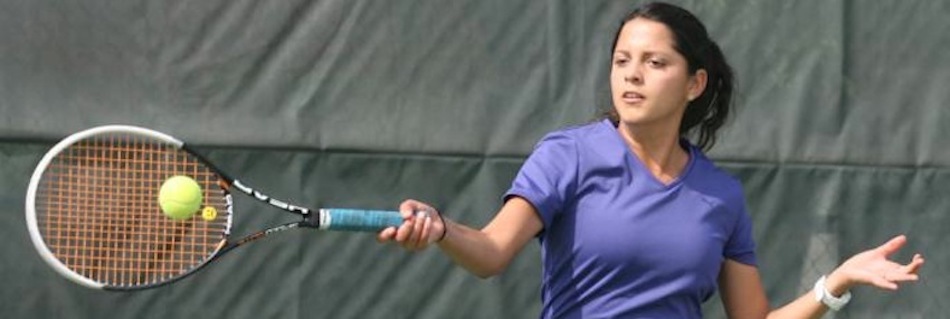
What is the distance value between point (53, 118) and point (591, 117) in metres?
1.41

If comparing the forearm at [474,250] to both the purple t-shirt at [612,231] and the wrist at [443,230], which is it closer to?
the wrist at [443,230]

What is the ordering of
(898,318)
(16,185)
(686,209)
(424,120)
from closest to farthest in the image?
(686,209) < (16,185) < (424,120) < (898,318)

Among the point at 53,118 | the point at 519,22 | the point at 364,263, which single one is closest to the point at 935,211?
the point at 519,22

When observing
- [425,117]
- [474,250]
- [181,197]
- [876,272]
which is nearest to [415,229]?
[474,250]

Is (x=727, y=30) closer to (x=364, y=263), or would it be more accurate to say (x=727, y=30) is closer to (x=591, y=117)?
(x=591, y=117)

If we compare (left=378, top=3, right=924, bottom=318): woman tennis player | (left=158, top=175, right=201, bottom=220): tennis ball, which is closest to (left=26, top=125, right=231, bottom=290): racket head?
(left=158, top=175, right=201, bottom=220): tennis ball

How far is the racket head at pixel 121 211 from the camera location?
382 cm

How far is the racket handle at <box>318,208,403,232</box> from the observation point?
286cm

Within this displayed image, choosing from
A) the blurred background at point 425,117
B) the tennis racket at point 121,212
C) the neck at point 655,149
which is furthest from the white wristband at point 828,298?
the blurred background at point 425,117

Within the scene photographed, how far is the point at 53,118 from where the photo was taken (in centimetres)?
439

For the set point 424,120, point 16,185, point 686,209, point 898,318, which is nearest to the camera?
point 686,209

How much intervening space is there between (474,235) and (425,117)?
5.85 ft

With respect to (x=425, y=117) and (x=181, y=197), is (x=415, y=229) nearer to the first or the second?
(x=181, y=197)

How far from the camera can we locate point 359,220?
290 cm
